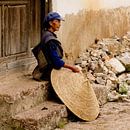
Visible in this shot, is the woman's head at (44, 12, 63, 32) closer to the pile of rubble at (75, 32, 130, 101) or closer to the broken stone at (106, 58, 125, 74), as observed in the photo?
the pile of rubble at (75, 32, 130, 101)

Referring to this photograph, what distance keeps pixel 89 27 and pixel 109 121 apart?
3541 millimetres

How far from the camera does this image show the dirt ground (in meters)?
6.50

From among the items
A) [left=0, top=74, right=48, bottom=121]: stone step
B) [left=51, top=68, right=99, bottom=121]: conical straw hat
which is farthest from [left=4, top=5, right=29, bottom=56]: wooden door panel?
[left=51, top=68, right=99, bottom=121]: conical straw hat

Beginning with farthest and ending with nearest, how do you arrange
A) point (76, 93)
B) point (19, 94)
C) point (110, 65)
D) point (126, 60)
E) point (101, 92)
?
point (126, 60)
point (110, 65)
point (101, 92)
point (76, 93)
point (19, 94)

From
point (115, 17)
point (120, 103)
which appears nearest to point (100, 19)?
point (115, 17)


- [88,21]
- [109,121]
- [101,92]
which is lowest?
[109,121]

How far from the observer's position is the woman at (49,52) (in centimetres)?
675

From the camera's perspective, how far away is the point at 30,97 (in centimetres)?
643

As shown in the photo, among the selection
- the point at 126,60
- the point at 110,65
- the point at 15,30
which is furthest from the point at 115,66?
the point at 15,30

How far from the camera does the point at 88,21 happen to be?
9.94 m

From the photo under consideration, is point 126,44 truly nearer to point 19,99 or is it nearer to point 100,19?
point 100,19

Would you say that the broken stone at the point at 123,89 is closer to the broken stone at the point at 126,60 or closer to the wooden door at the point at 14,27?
the broken stone at the point at 126,60

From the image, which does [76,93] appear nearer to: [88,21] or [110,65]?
[110,65]

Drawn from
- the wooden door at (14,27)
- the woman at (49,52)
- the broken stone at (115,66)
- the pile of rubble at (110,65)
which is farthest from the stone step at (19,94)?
the broken stone at (115,66)
